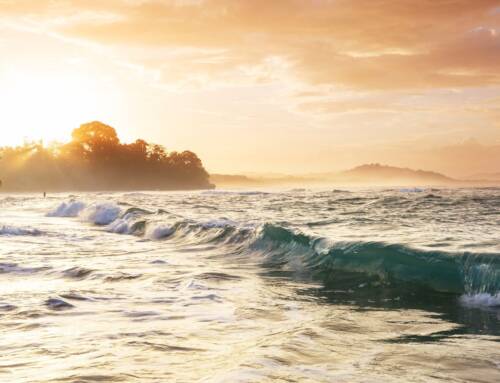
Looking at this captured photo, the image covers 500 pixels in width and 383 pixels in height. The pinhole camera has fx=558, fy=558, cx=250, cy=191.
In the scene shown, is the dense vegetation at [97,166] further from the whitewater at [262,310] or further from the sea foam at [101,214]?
the whitewater at [262,310]

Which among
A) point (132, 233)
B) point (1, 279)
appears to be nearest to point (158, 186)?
point (132, 233)

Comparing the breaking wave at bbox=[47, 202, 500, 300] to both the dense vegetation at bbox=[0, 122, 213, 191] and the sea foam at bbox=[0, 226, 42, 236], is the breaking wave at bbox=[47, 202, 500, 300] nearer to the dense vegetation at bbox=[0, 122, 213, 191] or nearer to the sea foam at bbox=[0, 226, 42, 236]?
the sea foam at bbox=[0, 226, 42, 236]

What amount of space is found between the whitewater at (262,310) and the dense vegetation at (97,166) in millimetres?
128397

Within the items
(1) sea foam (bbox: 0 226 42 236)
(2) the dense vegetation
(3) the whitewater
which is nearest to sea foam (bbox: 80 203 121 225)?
(1) sea foam (bbox: 0 226 42 236)

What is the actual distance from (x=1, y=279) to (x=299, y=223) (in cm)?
1093

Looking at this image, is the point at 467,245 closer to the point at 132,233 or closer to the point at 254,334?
the point at 254,334

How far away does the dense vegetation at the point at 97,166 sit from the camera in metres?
134

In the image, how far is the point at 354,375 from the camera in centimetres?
426

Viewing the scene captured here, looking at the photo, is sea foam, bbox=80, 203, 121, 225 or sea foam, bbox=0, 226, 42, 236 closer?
sea foam, bbox=0, 226, 42, 236

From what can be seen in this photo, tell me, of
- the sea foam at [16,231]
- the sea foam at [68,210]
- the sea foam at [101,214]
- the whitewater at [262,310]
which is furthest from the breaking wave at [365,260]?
the sea foam at [68,210]

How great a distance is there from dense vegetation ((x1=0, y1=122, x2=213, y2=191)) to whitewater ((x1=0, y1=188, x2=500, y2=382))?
128 metres

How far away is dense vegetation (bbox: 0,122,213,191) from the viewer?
13425 centimetres

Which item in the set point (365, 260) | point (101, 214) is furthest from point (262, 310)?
point (101, 214)

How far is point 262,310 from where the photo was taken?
22.7ft
